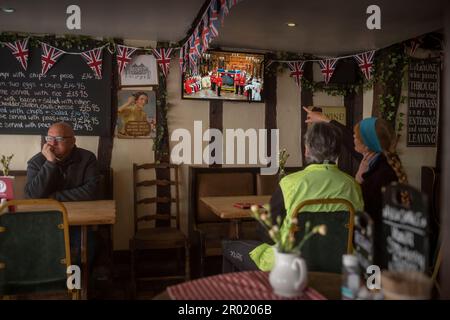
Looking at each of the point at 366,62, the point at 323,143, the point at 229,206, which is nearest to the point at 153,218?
the point at 229,206

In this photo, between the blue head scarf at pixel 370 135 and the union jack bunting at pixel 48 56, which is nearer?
the blue head scarf at pixel 370 135

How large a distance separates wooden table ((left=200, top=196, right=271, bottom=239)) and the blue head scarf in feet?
3.48

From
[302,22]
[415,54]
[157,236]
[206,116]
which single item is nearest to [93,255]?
[157,236]

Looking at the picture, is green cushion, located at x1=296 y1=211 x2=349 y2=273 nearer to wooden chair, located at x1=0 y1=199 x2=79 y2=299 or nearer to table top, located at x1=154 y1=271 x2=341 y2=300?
table top, located at x1=154 y1=271 x2=341 y2=300

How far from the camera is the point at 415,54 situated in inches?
221

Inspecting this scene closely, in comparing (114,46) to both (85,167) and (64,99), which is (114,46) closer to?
(64,99)

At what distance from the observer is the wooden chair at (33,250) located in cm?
253

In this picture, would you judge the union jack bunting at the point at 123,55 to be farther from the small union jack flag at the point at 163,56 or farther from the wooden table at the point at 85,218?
the wooden table at the point at 85,218

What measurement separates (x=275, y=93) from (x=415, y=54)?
187cm

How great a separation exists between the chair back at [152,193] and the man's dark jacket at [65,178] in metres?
0.98

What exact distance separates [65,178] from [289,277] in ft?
9.81

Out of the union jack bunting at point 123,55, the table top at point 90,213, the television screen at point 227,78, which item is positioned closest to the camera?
the table top at point 90,213

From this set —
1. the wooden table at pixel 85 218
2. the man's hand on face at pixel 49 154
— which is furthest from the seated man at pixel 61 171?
the wooden table at pixel 85 218

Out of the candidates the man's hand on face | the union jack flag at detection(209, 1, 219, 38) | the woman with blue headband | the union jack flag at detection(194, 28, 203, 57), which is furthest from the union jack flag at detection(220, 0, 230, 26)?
the man's hand on face
